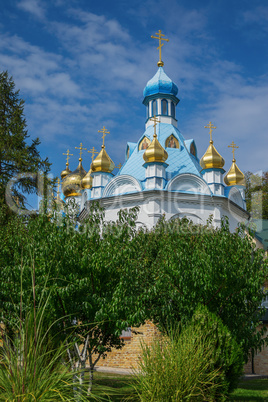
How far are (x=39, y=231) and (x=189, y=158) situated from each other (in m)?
14.1

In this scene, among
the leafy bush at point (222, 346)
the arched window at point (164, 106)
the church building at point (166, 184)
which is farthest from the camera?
the arched window at point (164, 106)

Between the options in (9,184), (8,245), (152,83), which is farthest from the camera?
(152,83)

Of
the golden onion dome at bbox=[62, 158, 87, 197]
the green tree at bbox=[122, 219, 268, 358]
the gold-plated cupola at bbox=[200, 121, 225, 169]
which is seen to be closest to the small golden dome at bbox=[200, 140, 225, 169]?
the gold-plated cupola at bbox=[200, 121, 225, 169]

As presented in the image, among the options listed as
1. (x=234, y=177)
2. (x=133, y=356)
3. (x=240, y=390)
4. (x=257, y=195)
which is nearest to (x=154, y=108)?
(x=234, y=177)

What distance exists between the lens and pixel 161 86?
25.2 meters

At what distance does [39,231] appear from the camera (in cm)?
864

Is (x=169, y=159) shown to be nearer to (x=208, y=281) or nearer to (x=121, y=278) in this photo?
(x=208, y=281)

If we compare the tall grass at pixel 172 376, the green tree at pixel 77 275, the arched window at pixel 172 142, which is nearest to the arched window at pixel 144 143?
the arched window at pixel 172 142

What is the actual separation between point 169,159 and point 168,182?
2.32m

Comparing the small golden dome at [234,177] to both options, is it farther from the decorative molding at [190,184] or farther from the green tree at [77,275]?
the green tree at [77,275]

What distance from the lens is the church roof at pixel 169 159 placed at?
20641mm

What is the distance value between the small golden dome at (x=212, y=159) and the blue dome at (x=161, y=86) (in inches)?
248

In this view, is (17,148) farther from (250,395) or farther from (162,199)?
(250,395)

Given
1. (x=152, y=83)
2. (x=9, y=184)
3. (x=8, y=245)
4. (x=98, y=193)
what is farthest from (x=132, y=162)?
(x=8, y=245)
